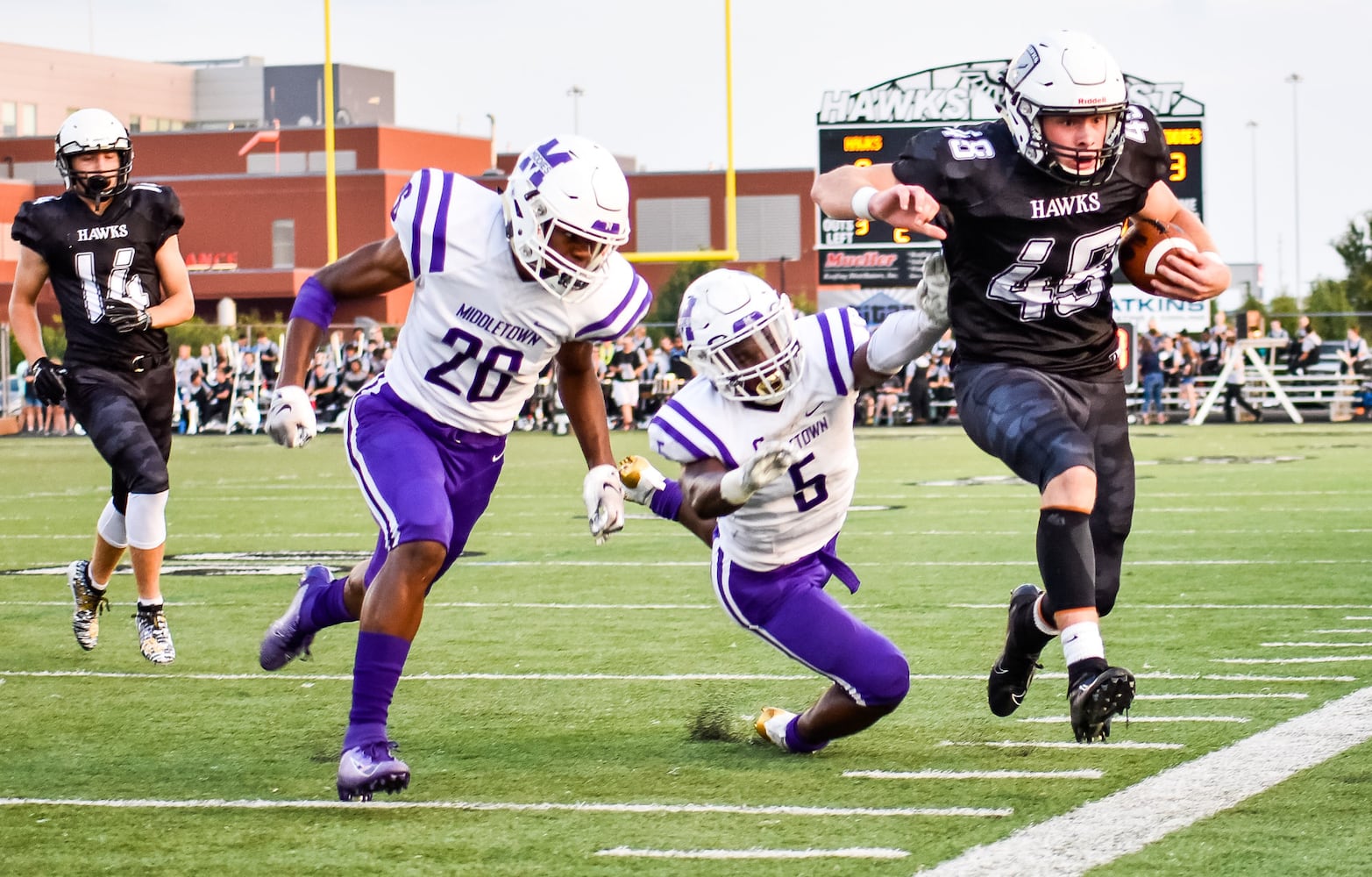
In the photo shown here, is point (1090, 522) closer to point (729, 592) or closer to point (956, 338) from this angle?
point (956, 338)

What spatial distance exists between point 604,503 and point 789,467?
0.46m

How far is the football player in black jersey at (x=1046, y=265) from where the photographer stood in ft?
14.1

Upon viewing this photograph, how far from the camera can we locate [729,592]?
15.4 ft

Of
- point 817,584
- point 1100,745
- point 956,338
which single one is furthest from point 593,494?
point 1100,745

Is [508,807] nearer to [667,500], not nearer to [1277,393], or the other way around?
[667,500]

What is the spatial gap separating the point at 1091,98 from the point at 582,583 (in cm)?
417

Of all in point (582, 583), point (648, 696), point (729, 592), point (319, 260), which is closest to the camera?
point (729, 592)

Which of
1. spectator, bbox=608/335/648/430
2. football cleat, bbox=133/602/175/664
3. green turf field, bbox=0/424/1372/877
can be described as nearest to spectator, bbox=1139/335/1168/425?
spectator, bbox=608/335/648/430

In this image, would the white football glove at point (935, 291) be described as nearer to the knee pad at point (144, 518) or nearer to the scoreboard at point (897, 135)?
the knee pad at point (144, 518)

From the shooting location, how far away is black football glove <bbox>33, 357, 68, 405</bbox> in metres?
6.25

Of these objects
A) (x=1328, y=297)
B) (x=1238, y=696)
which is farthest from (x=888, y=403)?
(x=1328, y=297)

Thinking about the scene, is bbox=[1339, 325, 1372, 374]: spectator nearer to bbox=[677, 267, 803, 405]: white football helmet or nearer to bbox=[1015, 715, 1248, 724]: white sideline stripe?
bbox=[1015, 715, 1248, 724]: white sideline stripe

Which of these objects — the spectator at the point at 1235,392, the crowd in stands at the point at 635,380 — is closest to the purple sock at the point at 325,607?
the crowd in stands at the point at 635,380

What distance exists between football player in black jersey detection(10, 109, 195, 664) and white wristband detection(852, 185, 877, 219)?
278 centimetres
